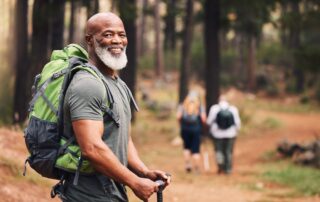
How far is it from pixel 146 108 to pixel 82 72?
27310 mm

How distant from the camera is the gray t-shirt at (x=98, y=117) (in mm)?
3668

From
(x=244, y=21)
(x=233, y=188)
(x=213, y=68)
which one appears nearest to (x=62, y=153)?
(x=233, y=188)

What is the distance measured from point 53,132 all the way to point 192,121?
11.0 meters

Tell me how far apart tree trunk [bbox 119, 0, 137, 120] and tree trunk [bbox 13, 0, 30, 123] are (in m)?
2.78

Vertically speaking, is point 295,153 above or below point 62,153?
below

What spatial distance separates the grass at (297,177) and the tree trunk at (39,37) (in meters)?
6.41

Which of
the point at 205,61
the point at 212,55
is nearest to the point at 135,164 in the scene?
the point at 212,55

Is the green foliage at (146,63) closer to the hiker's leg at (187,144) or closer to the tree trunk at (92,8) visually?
the tree trunk at (92,8)

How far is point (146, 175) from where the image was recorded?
4184mm

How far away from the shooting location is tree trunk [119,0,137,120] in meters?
19.2

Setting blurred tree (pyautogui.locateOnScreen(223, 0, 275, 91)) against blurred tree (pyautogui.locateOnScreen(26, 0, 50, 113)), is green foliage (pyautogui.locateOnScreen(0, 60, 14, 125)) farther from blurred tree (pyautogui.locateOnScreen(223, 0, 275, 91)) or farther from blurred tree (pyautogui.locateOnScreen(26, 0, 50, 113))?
blurred tree (pyautogui.locateOnScreen(223, 0, 275, 91))

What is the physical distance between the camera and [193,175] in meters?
14.8

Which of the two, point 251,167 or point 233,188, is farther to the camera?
point 251,167

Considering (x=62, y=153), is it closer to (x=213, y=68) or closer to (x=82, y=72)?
(x=82, y=72)
